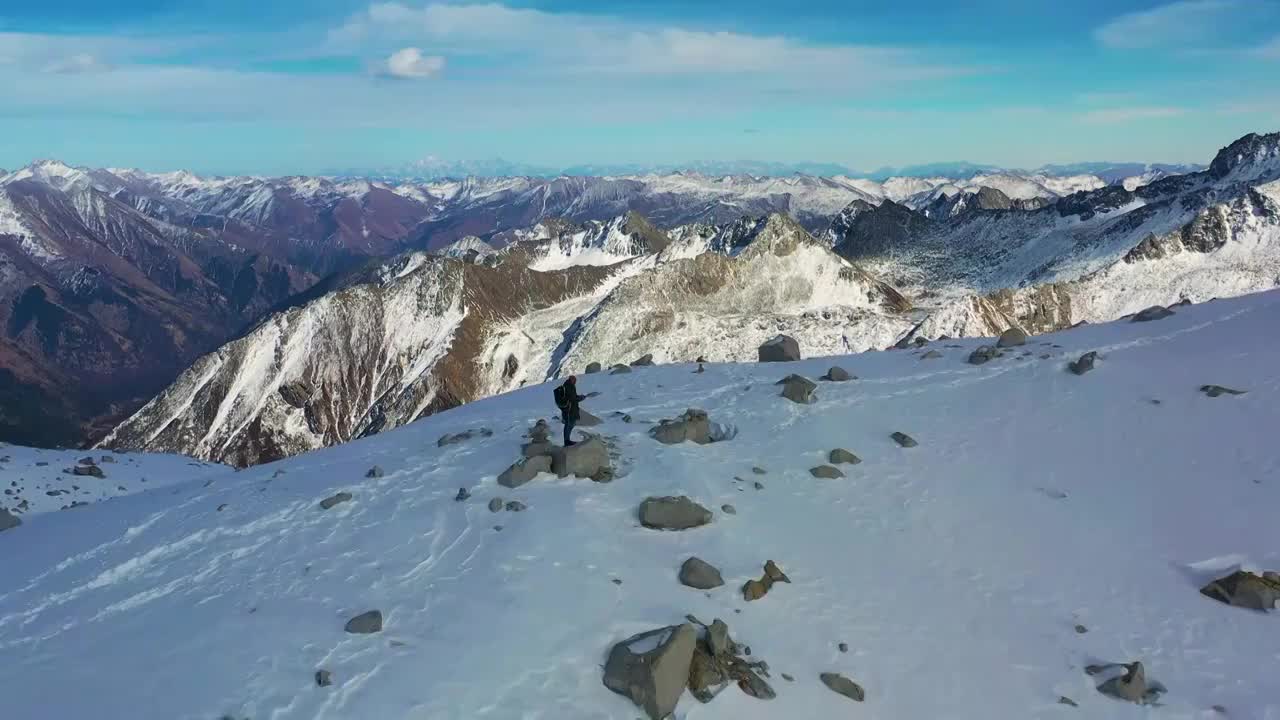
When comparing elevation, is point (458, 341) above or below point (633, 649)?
below

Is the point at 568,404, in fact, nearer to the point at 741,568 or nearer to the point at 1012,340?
the point at 741,568

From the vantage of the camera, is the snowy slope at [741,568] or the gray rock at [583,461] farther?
the gray rock at [583,461]

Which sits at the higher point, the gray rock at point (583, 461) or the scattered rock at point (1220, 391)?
the scattered rock at point (1220, 391)

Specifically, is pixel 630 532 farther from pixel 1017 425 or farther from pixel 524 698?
pixel 1017 425

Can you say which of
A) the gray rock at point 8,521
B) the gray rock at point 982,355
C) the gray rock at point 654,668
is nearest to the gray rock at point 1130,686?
the gray rock at point 654,668

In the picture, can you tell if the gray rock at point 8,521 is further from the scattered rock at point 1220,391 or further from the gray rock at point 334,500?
the scattered rock at point 1220,391

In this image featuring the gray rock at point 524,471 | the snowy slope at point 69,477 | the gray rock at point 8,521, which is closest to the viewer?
the gray rock at point 524,471

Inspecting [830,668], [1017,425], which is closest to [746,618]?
[830,668]
